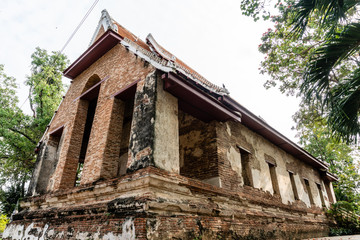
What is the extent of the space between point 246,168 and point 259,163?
833mm

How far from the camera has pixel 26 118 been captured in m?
14.9

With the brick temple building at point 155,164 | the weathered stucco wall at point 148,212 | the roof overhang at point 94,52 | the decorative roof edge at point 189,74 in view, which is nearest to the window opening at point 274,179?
the brick temple building at point 155,164

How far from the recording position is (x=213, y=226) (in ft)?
15.0

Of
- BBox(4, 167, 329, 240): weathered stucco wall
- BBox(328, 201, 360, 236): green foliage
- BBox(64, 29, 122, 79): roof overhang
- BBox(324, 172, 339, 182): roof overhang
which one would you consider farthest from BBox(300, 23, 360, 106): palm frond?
BBox(324, 172, 339, 182): roof overhang

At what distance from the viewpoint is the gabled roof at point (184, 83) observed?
5.04 m

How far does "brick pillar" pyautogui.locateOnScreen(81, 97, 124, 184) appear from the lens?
5426mm

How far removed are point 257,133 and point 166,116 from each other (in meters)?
4.79

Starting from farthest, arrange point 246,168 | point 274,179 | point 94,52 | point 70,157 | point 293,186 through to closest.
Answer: point 293,186, point 274,179, point 94,52, point 246,168, point 70,157

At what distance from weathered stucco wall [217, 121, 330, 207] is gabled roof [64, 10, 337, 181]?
405mm

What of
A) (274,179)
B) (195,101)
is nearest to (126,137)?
(195,101)

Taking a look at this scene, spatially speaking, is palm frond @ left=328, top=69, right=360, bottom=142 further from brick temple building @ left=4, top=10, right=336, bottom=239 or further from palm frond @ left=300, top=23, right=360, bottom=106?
brick temple building @ left=4, top=10, right=336, bottom=239

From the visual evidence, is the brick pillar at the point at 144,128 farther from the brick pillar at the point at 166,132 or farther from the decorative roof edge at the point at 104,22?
the decorative roof edge at the point at 104,22

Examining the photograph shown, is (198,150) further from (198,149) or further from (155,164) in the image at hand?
(155,164)

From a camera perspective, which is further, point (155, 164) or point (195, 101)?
point (195, 101)
